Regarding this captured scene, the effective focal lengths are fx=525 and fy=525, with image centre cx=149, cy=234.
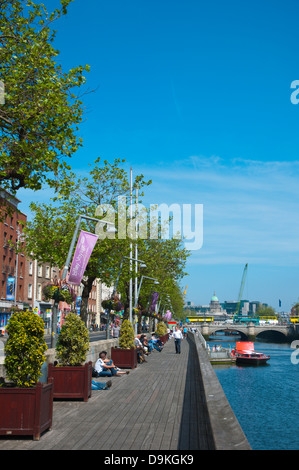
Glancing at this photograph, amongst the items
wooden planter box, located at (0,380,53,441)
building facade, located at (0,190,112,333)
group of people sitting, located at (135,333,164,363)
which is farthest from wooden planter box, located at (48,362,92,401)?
building facade, located at (0,190,112,333)

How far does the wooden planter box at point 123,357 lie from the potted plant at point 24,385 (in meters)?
14.0

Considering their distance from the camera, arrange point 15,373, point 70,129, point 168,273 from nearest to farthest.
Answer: point 15,373 < point 70,129 < point 168,273

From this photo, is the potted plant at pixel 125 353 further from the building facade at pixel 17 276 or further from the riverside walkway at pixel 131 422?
the building facade at pixel 17 276

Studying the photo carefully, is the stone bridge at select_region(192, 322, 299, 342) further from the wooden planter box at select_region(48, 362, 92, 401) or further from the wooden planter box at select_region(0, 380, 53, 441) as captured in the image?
the wooden planter box at select_region(0, 380, 53, 441)

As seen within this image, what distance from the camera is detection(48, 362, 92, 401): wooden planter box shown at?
1315cm

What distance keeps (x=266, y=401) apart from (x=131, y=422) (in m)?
35.0

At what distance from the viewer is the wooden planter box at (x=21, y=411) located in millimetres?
8711

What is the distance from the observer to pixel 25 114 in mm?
13359

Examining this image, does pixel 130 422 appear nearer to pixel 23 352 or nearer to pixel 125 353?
pixel 23 352

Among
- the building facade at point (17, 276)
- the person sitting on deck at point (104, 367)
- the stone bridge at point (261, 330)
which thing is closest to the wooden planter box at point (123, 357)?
the person sitting on deck at point (104, 367)
